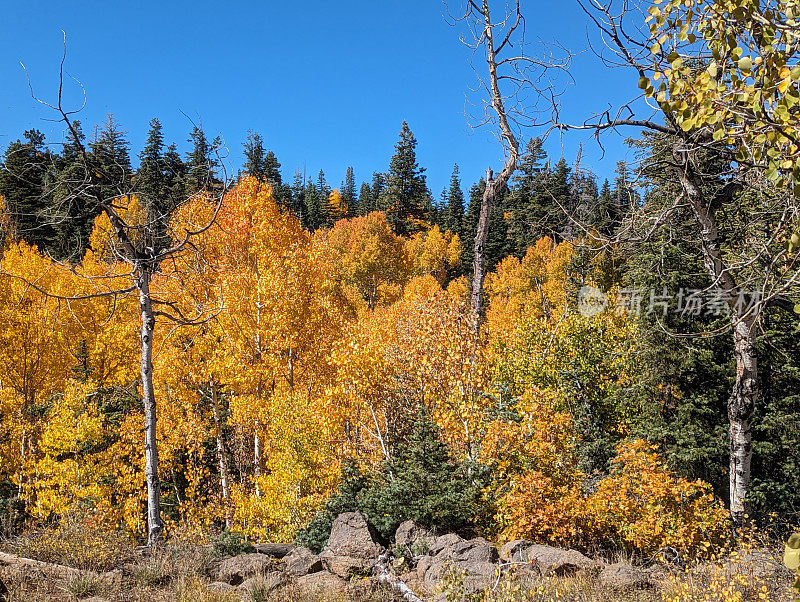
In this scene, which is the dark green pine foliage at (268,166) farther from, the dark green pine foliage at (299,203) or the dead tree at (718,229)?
the dead tree at (718,229)

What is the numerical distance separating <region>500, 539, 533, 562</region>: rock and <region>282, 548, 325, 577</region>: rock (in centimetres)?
283

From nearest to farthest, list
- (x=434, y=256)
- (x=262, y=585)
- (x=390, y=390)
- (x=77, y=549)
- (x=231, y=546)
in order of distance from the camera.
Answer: (x=262, y=585)
(x=77, y=549)
(x=231, y=546)
(x=390, y=390)
(x=434, y=256)

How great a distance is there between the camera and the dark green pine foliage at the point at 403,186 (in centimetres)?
5719

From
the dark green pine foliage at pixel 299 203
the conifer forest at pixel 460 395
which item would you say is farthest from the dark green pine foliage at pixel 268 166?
the conifer forest at pixel 460 395

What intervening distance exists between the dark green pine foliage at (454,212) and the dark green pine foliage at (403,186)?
23.6 feet

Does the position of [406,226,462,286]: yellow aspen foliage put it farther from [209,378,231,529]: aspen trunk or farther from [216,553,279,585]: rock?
[216,553,279,585]: rock

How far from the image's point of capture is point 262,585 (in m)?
6.50

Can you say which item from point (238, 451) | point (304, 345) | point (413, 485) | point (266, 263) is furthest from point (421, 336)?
point (238, 451)

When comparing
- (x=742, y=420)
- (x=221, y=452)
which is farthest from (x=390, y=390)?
(x=221, y=452)

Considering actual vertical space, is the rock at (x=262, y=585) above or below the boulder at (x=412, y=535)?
above

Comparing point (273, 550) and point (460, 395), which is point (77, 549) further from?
point (460, 395)

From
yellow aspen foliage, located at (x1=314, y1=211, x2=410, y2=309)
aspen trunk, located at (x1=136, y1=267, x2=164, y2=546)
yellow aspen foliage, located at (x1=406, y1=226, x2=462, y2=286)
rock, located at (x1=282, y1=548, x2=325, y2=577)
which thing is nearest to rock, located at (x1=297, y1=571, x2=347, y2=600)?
rock, located at (x1=282, y1=548, x2=325, y2=577)

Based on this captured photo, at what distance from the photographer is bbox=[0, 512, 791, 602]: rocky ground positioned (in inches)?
236

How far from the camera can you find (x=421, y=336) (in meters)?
11.6
